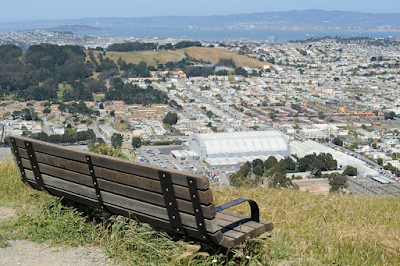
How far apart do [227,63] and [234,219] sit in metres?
54.9

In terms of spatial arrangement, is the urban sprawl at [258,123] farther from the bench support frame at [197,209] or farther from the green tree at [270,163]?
the bench support frame at [197,209]

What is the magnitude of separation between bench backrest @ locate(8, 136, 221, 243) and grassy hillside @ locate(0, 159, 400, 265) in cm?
11

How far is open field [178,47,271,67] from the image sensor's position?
56.9 m

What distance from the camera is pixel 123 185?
171cm

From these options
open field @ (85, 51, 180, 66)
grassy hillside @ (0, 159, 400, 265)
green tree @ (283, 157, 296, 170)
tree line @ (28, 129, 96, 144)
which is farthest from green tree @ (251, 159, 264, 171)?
open field @ (85, 51, 180, 66)

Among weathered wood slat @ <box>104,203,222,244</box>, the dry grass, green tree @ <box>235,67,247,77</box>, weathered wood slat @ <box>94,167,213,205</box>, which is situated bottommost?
green tree @ <box>235,67,247,77</box>

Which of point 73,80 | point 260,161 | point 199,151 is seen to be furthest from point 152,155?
point 73,80

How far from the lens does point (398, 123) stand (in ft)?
94.2

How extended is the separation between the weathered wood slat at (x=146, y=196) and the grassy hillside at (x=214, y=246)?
0.63ft

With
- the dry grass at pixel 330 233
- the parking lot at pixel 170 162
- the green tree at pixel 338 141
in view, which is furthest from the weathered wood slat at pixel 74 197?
the green tree at pixel 338 141

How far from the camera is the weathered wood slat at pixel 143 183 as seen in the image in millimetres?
1444

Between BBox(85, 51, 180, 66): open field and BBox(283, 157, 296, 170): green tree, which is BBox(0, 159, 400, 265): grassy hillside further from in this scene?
BBox(85, 51, 180, 66): open field

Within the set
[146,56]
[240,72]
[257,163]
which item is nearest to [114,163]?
[257,163]

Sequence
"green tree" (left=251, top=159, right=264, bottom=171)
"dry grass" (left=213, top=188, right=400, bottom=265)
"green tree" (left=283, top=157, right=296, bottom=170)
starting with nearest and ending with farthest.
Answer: "dry grass" (left=213, top=188, right=400, bottom=265), "green tree" (left=251, top=159, right=264, bottom=171), "green tree" (left=283, top=157, right=296, bottom=170)
